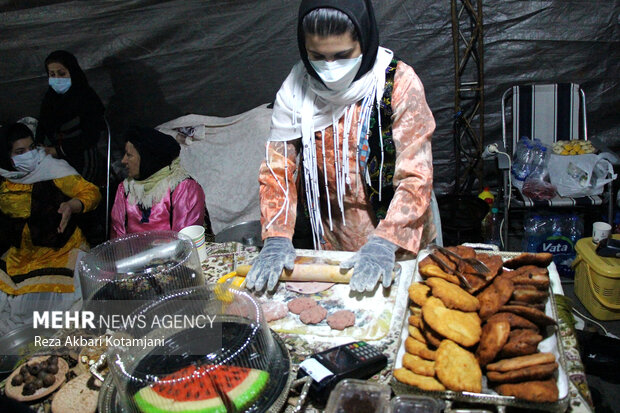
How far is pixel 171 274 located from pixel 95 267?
0.37m

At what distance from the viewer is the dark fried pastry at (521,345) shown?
1.23 meters

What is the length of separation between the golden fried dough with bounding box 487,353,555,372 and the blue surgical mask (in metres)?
4.26

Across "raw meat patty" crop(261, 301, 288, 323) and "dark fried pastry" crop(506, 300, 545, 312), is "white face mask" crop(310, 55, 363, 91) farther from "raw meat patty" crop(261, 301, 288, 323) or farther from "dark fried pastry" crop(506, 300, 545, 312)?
"dark fried pastry" crop(506, 300, 545, 312)

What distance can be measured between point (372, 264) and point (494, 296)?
1.65ft

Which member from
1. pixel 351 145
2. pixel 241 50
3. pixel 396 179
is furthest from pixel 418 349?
pixel 241 50

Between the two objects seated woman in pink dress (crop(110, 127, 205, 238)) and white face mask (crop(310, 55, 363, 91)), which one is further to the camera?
seated woman in pink dress (crop(110, 127, 205, 238))

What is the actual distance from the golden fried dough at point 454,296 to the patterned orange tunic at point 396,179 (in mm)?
485

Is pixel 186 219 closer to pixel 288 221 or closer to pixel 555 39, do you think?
pixel 288 221

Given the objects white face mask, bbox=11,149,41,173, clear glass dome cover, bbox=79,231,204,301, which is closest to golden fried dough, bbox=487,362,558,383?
clear glass dome cover, bbox=79,231,204,301

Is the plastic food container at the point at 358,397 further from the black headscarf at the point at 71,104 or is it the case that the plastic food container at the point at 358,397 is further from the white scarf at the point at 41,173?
the black headscarf at the point at 71,104

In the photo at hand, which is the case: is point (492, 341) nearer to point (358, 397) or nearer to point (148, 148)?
point (358, 397)

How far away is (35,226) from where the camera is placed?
3.63 meters

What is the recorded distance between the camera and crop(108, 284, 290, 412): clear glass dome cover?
4.03ft

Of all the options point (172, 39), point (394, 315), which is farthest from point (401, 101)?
point (172, 39)
